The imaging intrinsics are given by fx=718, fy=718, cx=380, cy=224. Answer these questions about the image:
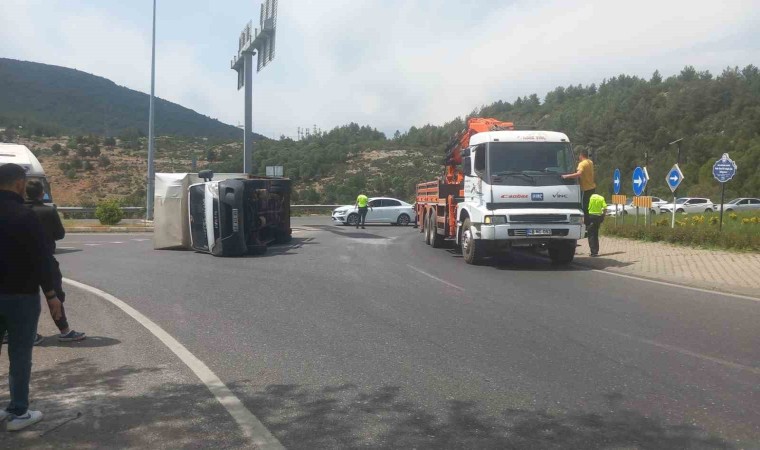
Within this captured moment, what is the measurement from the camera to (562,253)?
1492 centimetres

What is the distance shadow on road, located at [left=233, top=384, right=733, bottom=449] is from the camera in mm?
4523

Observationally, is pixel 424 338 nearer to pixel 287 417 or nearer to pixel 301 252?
pixel 287 417

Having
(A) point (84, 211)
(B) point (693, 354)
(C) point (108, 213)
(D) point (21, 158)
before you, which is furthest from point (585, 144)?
(B) point (693, 354)

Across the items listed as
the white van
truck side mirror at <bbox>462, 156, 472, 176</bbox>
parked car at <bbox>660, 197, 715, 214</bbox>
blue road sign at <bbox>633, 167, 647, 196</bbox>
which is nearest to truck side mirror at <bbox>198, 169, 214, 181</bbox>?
the white van

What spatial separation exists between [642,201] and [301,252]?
1065 centimetres

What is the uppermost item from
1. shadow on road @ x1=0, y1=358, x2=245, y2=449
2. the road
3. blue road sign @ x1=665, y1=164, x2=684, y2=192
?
blue road sign @ x1=665, y1=164, x2=684, y2=192

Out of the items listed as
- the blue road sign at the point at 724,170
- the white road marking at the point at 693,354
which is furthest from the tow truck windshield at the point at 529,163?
Answer: the blue road sign at the point at 724,170

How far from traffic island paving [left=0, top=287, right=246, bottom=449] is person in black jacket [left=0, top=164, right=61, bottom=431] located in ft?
0.91

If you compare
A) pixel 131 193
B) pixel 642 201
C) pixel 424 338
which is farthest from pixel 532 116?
pixel 424 338

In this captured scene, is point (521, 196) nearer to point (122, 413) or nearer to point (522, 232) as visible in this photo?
point (522, 232)

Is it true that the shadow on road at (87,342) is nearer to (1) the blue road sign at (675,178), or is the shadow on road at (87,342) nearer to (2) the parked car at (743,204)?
(1) the blue road sign at (675,178)

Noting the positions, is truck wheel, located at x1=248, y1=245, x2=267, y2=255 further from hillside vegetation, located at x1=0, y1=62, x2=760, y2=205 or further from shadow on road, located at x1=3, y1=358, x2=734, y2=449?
hillside vegetation, located at x1=0, y1=62, x2=760, y2=205

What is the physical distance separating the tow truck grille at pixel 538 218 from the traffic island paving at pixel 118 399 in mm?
7991

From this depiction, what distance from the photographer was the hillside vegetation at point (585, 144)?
204 ft
